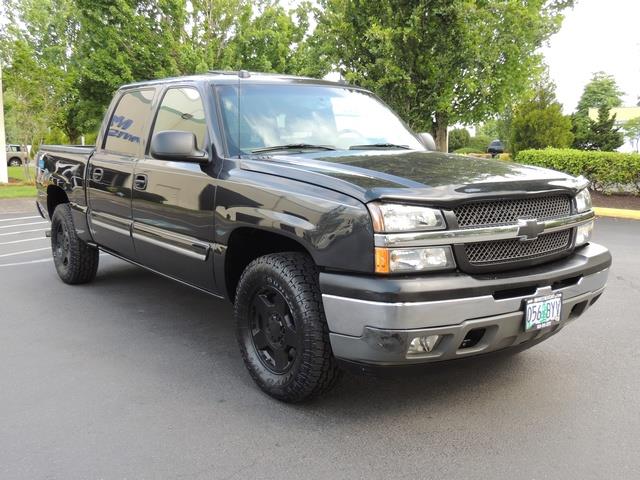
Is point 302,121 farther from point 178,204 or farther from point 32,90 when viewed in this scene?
point 32,90

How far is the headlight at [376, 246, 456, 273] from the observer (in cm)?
Answer: 270

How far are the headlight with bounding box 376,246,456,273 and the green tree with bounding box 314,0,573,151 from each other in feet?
33.5

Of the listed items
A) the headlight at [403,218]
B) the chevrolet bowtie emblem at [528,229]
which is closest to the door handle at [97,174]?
the headlight at [403,218]

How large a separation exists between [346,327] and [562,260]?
138 cm

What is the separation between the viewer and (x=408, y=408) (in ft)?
10.8

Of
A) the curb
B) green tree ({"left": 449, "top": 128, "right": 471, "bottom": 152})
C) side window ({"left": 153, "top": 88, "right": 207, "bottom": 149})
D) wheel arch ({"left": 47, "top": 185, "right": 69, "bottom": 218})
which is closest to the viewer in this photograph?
side window ({"left": 153, "top": 88, "right": 207, "bottom": 149})

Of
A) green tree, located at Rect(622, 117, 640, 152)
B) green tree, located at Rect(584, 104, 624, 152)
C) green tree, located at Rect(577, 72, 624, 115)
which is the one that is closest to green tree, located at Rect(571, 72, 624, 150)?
green tree, located at Rect(577, 72, 624, 115)

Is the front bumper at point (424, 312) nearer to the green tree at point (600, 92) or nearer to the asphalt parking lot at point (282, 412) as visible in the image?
the asphalt parking lot at point (282, 412)

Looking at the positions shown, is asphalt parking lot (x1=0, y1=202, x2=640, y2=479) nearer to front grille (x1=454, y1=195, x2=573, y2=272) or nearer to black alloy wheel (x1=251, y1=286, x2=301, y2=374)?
black alloy wheel (x1=251, y1=286, x2=301, y2=374)

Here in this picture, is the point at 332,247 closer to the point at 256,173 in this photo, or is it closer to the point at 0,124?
the point at 256,173

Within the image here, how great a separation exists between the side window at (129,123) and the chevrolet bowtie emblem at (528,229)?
302 cm

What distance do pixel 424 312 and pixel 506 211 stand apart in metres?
0.75

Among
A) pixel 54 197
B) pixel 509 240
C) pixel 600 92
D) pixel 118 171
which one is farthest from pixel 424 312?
pixel 600 92

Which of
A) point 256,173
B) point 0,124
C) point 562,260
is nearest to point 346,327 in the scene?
point 256,173
